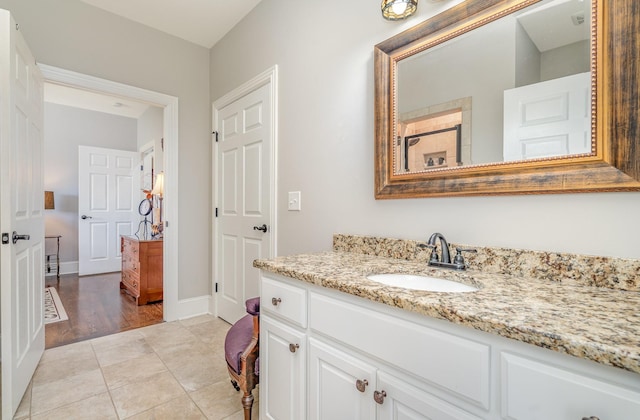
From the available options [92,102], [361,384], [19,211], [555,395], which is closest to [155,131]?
[92,102]

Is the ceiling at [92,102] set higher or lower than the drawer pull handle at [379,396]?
higher

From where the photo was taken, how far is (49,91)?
4.30 m

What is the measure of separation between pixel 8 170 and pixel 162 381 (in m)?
1.39

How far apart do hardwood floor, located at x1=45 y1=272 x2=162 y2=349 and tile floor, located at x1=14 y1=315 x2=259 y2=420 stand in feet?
0.74

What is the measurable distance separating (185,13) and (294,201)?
6.27ft

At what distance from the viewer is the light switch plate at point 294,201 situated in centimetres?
204

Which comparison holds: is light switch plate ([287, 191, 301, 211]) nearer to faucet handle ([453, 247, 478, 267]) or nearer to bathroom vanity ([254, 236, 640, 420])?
bathroom vanity ([254, 236, 640, 420])

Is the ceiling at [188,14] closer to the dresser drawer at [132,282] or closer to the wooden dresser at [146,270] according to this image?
the wooden dresser at [146,270]

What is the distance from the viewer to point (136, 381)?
1812 mm

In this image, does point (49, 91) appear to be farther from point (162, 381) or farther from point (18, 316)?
point (162, 381)

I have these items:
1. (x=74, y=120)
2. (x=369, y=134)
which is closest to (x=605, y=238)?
(x=369, y=134)

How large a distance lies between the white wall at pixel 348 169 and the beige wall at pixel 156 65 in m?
0.66

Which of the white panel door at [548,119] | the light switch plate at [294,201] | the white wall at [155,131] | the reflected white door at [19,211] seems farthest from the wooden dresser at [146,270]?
the white panel door at [548,119]

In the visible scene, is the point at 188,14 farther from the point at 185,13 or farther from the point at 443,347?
the point at 443,347
